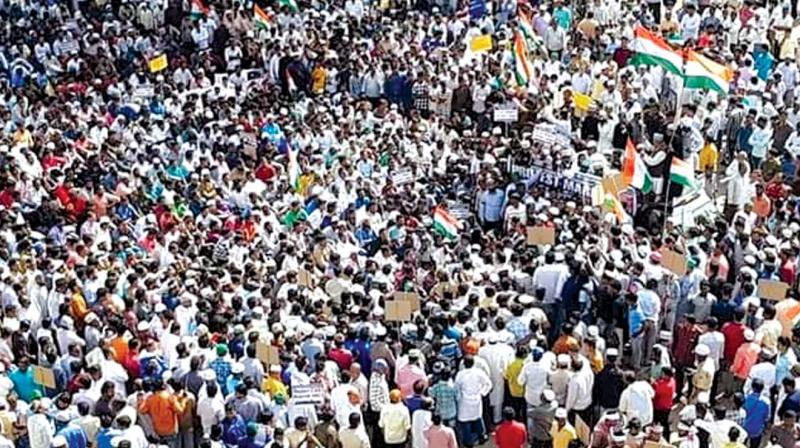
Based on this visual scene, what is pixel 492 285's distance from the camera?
15.5 meters

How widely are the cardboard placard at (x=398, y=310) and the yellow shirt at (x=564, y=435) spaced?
7.90ft

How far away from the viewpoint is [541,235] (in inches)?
648

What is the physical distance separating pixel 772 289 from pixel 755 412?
2.05 m

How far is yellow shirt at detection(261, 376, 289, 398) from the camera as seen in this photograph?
13.5m

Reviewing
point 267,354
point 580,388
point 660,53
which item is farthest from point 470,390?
point 660,53

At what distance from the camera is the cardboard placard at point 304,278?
15.9m

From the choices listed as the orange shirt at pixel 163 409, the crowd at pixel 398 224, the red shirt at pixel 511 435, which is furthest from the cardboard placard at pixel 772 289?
the orange shirt at pixel 163 409

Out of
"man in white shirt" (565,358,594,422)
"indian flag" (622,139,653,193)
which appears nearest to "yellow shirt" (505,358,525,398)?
"man in white shirt" (565,358,594,422)

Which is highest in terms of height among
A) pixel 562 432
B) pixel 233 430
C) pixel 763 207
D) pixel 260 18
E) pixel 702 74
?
pixel 702 74

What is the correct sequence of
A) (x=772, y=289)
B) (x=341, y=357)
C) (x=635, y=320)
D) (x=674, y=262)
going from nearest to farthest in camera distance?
(x=341, y=357) < (x=772, y=289) < (x=635, y=320) < (x=674, y=262)

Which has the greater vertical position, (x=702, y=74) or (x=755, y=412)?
(x=702, y=74)

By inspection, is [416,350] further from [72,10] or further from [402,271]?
[72,10]

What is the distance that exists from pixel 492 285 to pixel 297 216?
3908 millimetres

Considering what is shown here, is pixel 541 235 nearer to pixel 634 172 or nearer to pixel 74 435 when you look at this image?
pixel 634 172
